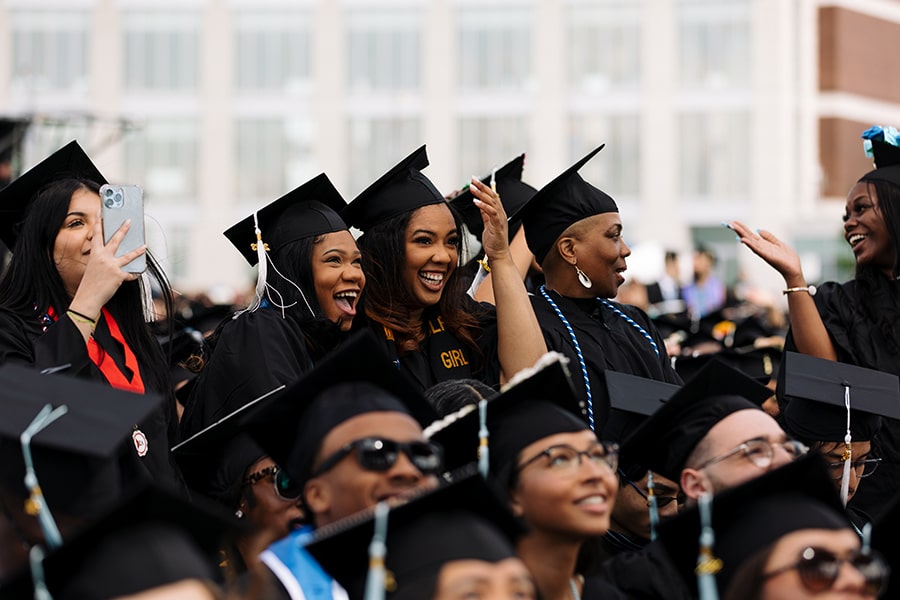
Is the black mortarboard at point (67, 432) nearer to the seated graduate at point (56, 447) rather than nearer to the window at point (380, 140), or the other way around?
the seated graduate at point (56, 447)

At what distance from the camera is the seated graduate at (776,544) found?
132 inches

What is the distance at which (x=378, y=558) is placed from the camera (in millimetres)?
3025

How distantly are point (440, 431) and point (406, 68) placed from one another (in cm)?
3317

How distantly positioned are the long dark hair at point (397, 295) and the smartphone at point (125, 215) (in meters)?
1.10

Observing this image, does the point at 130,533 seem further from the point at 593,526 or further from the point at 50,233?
the point at 50,233

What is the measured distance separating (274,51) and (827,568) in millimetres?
34682

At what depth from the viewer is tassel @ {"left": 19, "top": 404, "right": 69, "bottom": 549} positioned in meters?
3.37

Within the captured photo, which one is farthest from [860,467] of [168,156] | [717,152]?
[168,156]

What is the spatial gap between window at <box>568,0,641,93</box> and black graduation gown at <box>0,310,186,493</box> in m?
32.1

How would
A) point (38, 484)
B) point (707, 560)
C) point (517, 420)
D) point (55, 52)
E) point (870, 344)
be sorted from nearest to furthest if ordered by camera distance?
point (707, 560) → point (38, 484) → point (517, 420) → point (870, 344) → point (55, 52)

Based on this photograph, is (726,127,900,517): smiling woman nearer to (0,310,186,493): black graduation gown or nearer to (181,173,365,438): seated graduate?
(181,173,365,438): seated graduate

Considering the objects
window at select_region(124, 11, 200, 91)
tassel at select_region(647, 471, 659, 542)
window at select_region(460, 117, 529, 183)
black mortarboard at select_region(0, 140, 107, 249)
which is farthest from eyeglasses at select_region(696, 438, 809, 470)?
window at select_region(124, 11, 200, 91)

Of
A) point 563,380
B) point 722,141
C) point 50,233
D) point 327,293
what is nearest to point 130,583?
point 563,380

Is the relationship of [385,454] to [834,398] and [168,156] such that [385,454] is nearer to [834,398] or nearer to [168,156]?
[834,398]
